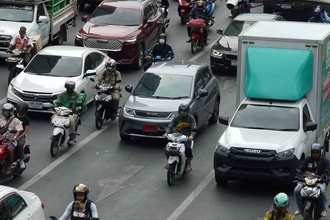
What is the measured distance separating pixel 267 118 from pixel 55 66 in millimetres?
7478

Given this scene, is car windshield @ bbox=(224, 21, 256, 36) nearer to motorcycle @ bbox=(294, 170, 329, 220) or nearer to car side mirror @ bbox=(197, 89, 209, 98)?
car side mirror @ bbox=(197, 89, 209, 98)

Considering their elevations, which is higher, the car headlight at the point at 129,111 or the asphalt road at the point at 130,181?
the car headlight at the point at 129,111

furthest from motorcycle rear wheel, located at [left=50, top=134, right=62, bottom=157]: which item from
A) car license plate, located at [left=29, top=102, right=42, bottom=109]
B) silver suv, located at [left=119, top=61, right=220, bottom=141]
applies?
car license plate, located at [left=29, top=102, right=42, bottom=109]

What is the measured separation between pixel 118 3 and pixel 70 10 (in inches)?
74.0

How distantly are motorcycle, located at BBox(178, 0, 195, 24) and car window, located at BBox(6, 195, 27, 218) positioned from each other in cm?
2177

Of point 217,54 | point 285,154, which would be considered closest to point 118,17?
point 217,54

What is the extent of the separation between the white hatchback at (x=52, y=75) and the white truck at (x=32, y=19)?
2827 mm

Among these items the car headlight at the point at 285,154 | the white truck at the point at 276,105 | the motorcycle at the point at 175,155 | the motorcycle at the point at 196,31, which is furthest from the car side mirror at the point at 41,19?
the car headlight at the point at 285,154

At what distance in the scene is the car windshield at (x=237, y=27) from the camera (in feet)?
104

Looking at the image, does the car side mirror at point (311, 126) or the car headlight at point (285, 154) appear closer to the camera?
the car headlight at point (285, 154)

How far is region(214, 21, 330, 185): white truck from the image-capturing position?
19984 mm

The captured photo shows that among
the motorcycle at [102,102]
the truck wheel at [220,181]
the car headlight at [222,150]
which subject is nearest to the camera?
the car headlight at [222,150]

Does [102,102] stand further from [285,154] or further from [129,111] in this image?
[285,154]

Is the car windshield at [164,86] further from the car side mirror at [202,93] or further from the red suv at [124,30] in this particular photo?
the red suv at [124,30]
